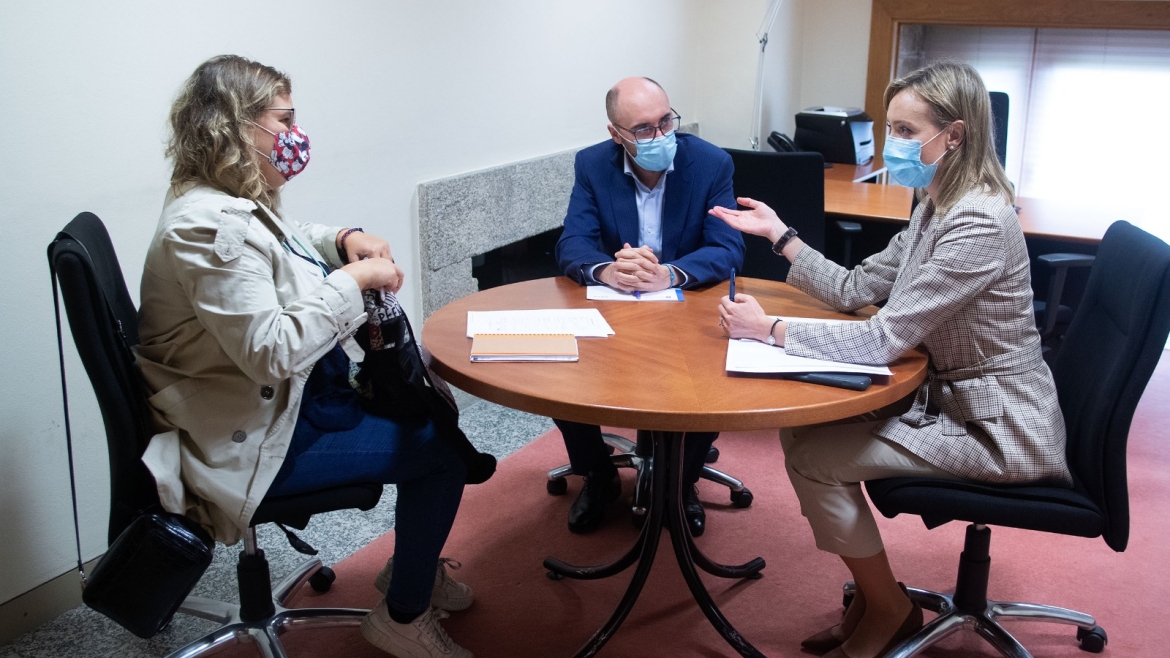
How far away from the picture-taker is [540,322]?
2.03 metres

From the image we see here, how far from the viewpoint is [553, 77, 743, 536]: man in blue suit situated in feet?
8.04

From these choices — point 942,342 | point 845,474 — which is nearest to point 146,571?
point 845,474

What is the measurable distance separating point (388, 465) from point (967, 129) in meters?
1.26

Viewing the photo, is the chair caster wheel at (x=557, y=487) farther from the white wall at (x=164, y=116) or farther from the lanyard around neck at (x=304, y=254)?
the lanyard around neck at (x=304, y=254)

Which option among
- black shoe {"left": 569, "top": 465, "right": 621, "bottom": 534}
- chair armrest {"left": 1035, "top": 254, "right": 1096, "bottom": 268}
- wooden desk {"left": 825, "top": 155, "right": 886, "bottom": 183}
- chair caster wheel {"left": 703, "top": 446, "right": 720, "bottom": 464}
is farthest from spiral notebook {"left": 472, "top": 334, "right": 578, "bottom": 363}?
wooden desk {"left": 825, "top": 155, "right": 886, "bottom": 183}

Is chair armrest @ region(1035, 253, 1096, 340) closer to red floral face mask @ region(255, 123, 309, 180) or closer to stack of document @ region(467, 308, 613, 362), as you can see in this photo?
stack of document @ region(467, 308, 613, 362)

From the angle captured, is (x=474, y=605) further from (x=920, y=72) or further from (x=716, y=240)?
(x=920, y=72)

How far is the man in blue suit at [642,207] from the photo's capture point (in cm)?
245

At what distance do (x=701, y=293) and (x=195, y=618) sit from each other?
136 centimetres

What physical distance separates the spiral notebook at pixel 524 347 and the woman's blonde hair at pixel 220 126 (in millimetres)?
486

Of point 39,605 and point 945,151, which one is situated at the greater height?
point 945,151

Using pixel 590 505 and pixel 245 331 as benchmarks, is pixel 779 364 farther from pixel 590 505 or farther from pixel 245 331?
pixel 590 505

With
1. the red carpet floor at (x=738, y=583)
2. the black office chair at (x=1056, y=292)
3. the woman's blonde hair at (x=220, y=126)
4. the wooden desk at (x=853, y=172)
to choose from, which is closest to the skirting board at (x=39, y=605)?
the red carpet floor at (x=738, y=583)

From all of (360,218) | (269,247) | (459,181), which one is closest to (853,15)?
(459,181)
